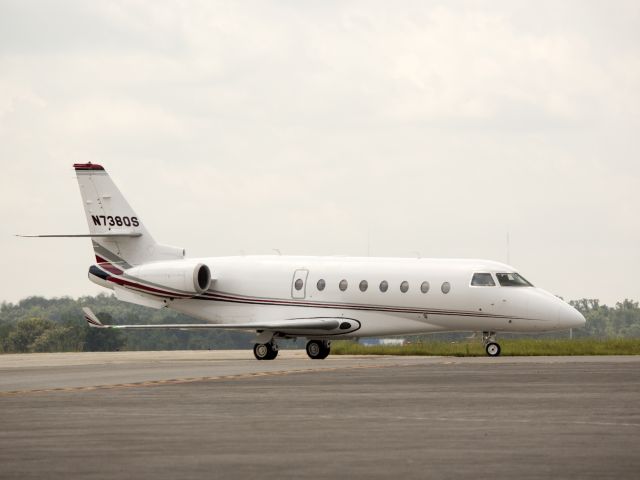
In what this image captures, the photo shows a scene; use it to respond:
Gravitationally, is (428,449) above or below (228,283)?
below

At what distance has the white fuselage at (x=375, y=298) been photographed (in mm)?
44625

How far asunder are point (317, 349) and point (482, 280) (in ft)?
21.5

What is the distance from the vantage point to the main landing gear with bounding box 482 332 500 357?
4512 cm

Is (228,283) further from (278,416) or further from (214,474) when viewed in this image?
(214,474)

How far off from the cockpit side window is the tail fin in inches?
493

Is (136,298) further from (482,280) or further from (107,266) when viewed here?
(482,280)

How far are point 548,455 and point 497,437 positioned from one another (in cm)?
196

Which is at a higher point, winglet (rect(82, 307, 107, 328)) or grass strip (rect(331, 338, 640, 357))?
winglet (rect(82, 307, 107, 328))

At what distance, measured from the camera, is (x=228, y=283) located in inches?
1959

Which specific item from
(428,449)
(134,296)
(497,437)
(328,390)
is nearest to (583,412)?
(497,437)

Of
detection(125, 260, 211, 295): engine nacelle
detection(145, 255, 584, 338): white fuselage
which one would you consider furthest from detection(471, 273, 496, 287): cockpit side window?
detection(125, 260, 211, 295): engine nacelle

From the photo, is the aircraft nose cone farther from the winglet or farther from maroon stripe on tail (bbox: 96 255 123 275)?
maroon stripe on tail (bbox: 96 255 123 275)

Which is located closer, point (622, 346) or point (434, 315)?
point (434, 315)

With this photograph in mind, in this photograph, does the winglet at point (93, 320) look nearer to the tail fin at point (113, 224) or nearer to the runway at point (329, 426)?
the tail fin at point (113, 224)
